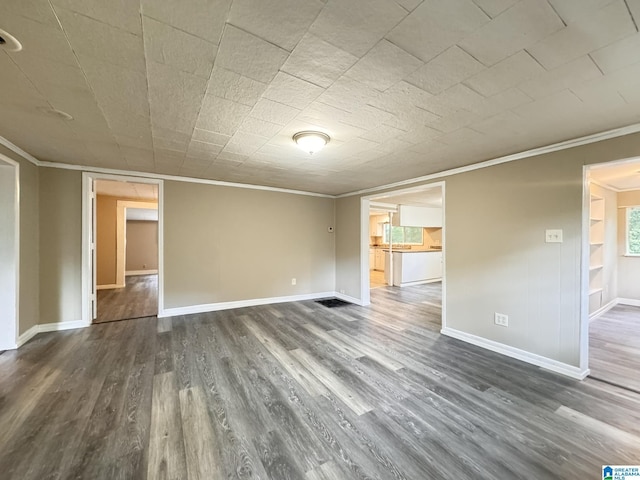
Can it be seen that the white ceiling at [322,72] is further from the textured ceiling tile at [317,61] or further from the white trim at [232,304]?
the white trim at [232,304]

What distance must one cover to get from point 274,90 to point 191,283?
3902mm

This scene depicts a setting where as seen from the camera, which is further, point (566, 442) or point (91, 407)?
point (91, 407)

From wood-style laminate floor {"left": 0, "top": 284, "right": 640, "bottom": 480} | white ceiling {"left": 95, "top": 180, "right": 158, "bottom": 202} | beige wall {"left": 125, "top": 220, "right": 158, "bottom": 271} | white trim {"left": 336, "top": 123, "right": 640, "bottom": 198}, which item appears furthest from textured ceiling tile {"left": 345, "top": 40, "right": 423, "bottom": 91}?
beige wall {"left": 125, "top": 220, "right": 158, "bottom": 271}

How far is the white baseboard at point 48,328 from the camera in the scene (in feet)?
10.6

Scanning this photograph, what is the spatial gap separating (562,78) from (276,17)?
1763mm

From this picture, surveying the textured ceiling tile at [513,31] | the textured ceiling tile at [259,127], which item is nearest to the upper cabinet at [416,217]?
the textured ceiling tile at [259,127]

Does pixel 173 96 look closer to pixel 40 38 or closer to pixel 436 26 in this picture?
pixel 40 38

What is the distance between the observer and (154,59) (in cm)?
145

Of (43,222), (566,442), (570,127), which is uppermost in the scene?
(570,127)

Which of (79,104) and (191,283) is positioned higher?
(79,104)

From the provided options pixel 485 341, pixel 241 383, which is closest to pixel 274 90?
pixel 241 383

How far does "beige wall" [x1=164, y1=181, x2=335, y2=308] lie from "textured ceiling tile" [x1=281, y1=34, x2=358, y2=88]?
3.69 metres

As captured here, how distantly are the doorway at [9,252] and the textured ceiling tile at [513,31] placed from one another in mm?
4618

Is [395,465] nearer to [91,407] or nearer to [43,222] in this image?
[91,407]
